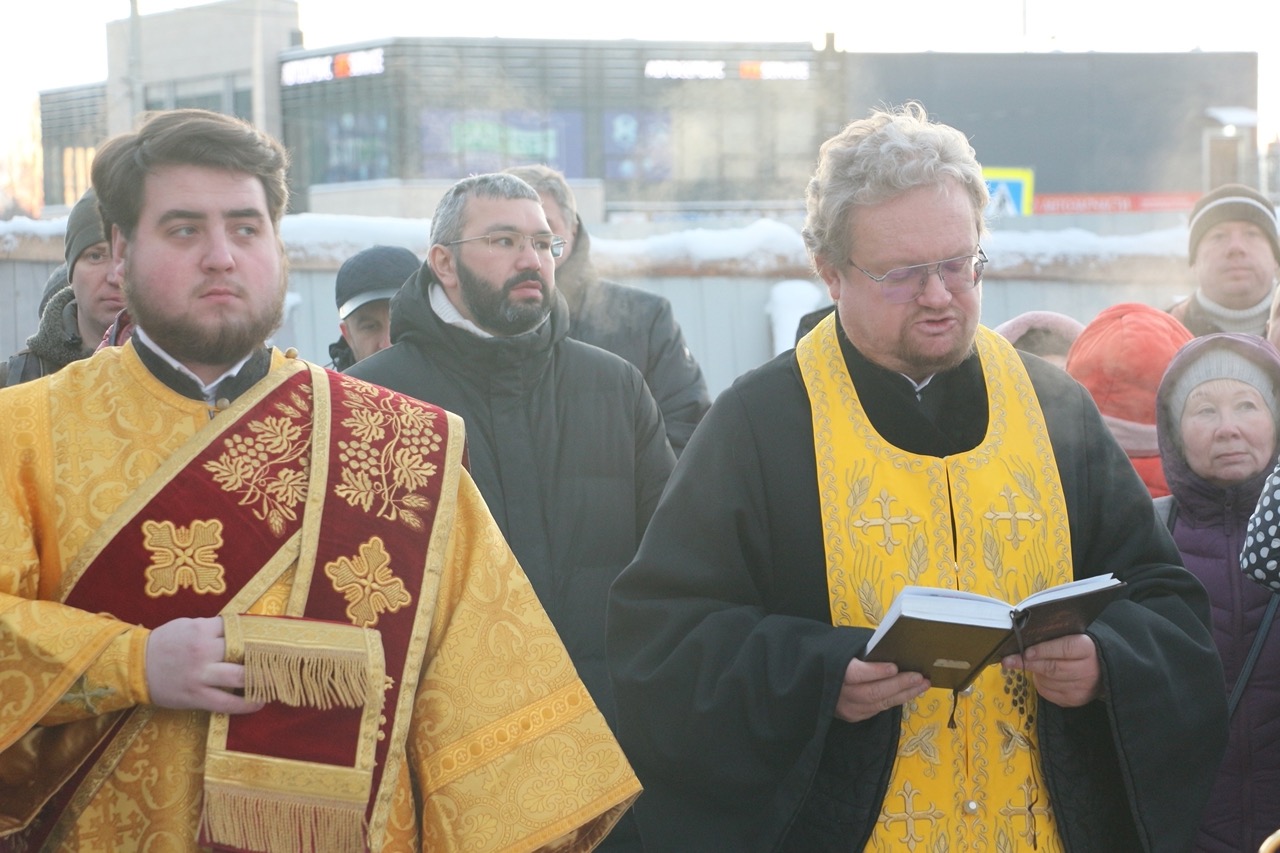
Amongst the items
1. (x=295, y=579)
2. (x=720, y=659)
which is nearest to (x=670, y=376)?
(x=720, y=659)

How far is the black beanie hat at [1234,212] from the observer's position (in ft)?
17.2

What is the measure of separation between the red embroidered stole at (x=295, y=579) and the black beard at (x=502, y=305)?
1.43 metres

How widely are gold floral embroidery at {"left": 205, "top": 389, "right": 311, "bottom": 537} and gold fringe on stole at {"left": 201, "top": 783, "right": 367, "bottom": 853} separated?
41 cm

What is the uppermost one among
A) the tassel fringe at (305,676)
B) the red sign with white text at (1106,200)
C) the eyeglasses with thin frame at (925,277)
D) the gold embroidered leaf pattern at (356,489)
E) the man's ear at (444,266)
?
the red sign with white text at (1106,200)

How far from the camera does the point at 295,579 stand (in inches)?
95.8

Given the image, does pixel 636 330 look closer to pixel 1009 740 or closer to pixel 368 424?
pixel 368 424

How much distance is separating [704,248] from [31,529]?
603 cm

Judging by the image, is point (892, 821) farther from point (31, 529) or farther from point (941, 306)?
point (31, 529)

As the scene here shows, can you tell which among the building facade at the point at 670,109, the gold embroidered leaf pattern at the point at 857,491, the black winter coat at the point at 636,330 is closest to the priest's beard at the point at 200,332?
the gold embroidered leaf pattern at the point at 857,491

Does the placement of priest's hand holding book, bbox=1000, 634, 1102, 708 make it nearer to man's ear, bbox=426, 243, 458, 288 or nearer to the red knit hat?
man's ear, bbox=426, 243, 458, 288

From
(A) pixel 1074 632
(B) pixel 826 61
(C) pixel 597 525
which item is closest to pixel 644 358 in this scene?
(C) pixel 597 525

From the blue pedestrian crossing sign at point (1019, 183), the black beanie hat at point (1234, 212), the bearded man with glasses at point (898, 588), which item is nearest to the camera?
the bearded man with glasses at point (898, 588)

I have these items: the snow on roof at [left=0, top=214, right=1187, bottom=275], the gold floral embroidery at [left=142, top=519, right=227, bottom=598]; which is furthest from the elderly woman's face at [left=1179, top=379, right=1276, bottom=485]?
the snow on roof at [left=0, top=214, right=1187, bottom=275]

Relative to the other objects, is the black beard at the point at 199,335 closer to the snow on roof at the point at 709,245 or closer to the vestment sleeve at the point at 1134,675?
the vestment sleeve at the point at 1134,675
